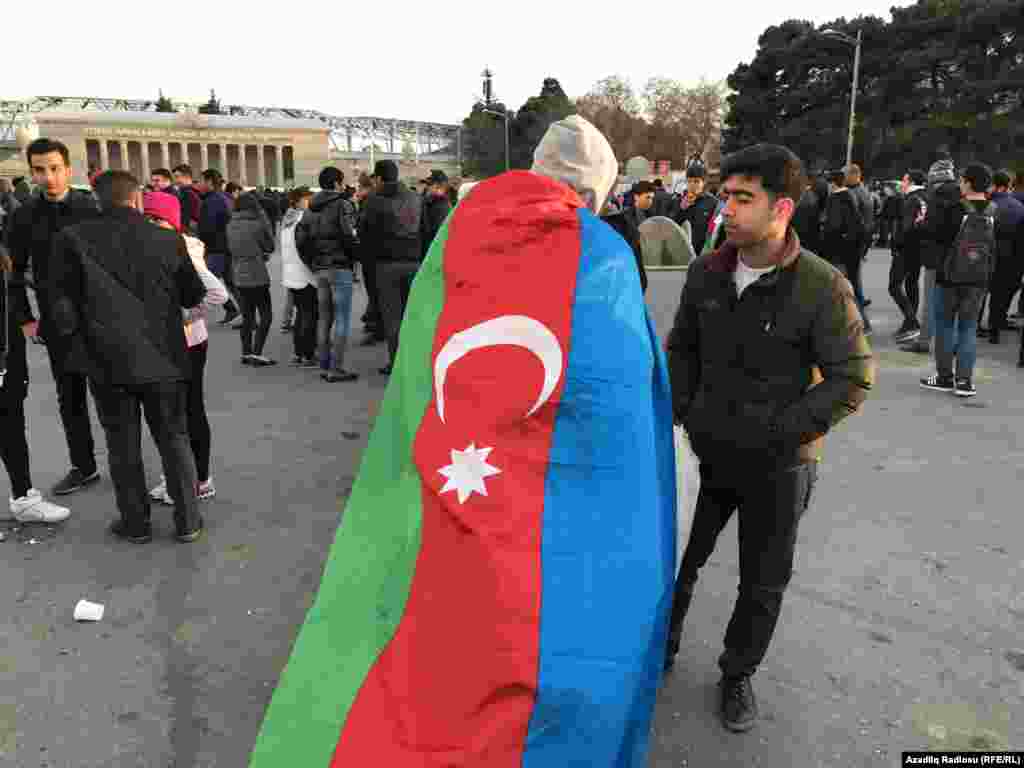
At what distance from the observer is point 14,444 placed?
459cm

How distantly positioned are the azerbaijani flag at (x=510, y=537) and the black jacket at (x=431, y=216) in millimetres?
6370

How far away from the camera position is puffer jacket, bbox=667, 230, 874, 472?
8.59ft

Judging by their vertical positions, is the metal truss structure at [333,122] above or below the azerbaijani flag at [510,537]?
above

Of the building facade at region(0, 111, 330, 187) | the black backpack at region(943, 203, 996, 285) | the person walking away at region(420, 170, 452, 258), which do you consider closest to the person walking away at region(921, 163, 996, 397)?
the black backpack at region(943, 203, 996, 285)

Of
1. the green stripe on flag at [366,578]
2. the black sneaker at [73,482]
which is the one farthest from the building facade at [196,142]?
the green stripe on flag at [366,578]

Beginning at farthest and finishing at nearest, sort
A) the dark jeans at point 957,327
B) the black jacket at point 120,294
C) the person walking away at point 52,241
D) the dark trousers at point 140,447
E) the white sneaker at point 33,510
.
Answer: the dark jeans at point 957,327 → the person walking away at point 52,241 → the white sneaker at point 33,510 → the dark trousers at point 140,447 → the black jacket at point 120,294

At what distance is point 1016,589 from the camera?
155 inches

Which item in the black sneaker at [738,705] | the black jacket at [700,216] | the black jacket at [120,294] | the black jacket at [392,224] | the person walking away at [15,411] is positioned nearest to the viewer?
the black sneaker at [738,705]

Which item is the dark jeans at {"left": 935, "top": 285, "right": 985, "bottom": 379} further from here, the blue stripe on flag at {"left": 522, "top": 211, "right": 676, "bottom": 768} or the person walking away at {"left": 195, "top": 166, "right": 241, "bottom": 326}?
the person walking away at {"left": 195, "top": 166, "right": 241, "bottom": 326}

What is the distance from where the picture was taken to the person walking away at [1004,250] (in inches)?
366

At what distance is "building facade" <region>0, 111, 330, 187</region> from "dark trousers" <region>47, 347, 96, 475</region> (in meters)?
86.0

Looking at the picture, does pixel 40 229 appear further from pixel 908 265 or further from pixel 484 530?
pixel 908 265

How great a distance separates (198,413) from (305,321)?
3996mm

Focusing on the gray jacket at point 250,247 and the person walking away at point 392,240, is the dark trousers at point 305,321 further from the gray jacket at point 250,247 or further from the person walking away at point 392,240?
the person walking away at point 392,240
